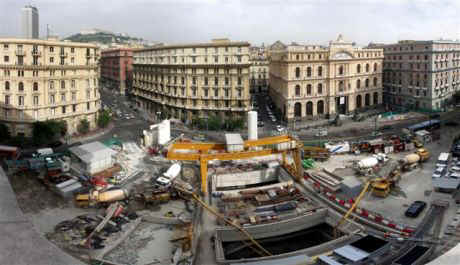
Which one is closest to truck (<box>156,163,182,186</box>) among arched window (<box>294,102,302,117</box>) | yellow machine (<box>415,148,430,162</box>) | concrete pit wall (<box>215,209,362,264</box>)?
concrete pit wall (<box>215,209,362,264</box>)

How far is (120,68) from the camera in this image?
374 feet

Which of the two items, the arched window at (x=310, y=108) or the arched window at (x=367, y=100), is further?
the arched window at (x=367, y=100)

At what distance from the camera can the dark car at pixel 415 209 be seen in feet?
104

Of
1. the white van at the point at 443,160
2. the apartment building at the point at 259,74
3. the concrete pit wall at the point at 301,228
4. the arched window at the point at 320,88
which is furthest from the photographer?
the apartment building at the point at 259,74

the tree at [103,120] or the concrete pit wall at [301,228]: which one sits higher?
the tree at [103,120]

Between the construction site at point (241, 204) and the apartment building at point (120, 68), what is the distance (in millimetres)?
68677

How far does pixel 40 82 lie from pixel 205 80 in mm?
27496

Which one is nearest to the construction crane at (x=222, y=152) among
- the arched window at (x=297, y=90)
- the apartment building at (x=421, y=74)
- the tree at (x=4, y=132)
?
the tree at (x=4, y=132)

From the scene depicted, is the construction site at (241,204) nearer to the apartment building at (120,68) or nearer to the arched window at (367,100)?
the arched window at (367,100)

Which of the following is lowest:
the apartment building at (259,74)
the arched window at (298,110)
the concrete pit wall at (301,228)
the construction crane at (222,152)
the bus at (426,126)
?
the concrete pit wall at (301,228)

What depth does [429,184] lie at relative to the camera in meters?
39.1

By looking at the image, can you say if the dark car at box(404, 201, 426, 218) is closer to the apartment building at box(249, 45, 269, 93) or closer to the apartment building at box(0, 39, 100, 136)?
the apartment building at box(0, 39, 100, 136)

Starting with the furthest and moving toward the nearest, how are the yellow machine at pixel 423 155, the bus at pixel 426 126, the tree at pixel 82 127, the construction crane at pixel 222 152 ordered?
the tree at pixel 82 127 → the bus at pixel 426 126 → the yellow machine at pixel 423 155 → the construction crane at pixel 222 152

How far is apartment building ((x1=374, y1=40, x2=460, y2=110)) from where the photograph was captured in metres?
77.2
